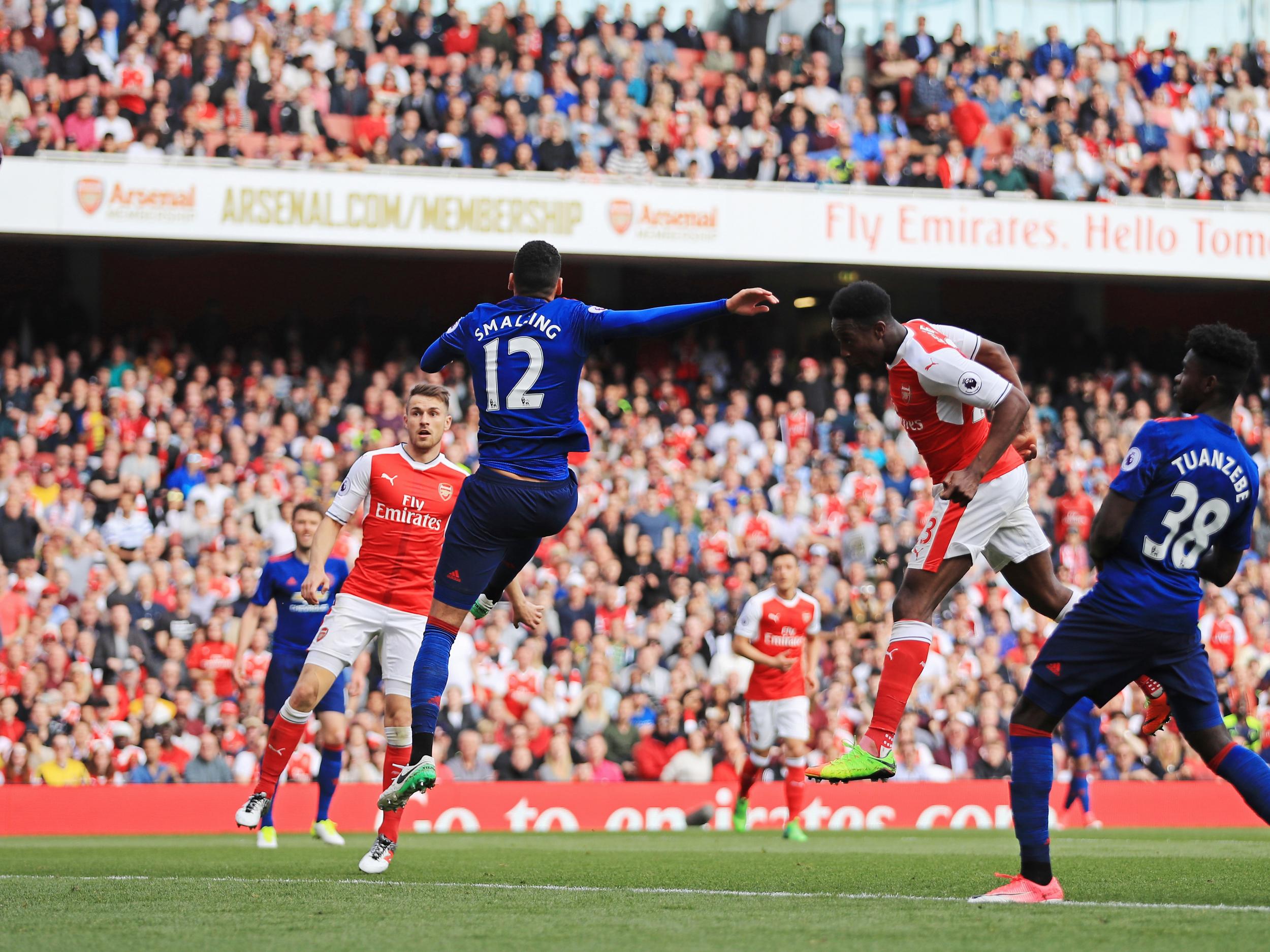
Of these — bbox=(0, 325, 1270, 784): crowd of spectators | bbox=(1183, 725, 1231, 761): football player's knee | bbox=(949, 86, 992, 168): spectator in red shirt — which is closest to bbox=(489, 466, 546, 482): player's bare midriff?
bbox=(1183, 725, 1231, 761): football player's knee

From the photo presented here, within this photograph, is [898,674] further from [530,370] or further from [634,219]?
[634,219]

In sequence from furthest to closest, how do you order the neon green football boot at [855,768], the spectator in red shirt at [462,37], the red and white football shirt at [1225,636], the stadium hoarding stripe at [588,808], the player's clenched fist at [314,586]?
the spectator in red shirt at [462,37]
the red and white football shirt at [1225,636]
the stadium hoarding stripe at [588,808]
the player's clenched fist at [314,586]
the neon green football boot at [855,768]

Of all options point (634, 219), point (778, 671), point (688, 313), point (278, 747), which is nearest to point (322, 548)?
point (278, 747)

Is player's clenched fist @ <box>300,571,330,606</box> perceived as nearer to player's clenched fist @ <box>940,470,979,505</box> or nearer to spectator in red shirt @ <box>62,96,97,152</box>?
player's clenched fist @ <box>940,470,979,505</box>

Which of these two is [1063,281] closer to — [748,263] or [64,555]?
[748,263]

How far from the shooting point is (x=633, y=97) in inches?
896

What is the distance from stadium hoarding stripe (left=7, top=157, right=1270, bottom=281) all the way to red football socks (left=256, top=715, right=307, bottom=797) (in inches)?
487

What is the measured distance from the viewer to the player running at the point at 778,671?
14352 millimetres

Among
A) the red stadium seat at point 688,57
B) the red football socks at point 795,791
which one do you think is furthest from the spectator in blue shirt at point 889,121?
the red football socks at point 795,791

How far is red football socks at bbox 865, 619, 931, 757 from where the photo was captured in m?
7.24

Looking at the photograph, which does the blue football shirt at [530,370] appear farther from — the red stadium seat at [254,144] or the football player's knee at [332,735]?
the red stadium seat at [254,144]

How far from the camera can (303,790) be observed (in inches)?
597

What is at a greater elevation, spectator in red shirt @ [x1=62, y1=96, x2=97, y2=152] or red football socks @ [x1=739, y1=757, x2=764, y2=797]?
spectator in red shirt @ [x1=62, y1=96, x2=97, y2=152]

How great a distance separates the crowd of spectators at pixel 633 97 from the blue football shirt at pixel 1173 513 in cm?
1620
